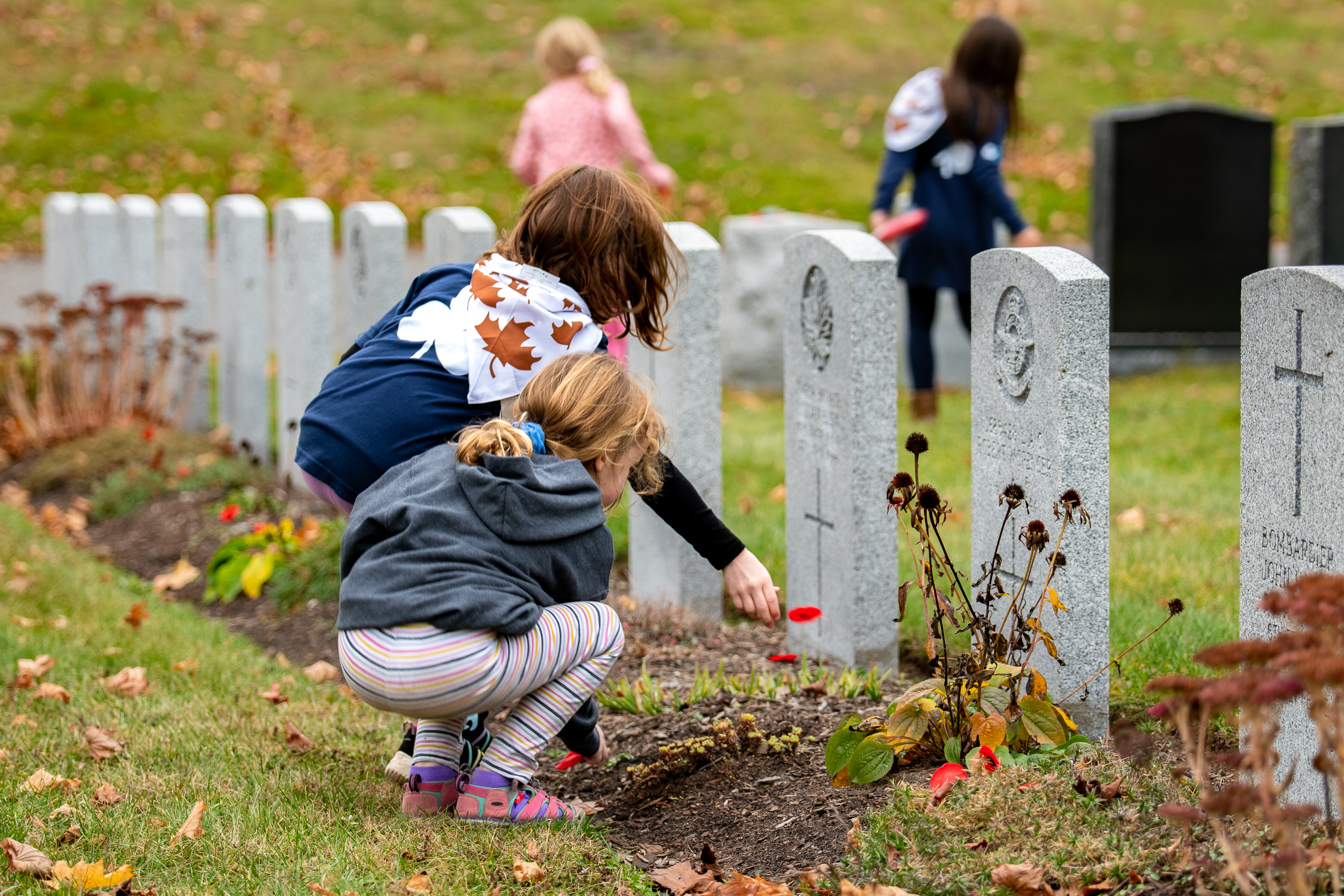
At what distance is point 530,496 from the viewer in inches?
95.9

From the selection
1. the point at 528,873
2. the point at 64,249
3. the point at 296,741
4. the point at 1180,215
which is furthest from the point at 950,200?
the point at 64,249

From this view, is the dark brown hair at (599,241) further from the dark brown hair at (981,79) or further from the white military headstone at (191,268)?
the white military headstone at (191,268)

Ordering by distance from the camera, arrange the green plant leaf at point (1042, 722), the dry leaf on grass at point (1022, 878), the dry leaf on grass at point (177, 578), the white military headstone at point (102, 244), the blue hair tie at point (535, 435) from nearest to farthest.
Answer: the dry leaf on grass at point (1022, 878) < the blue hair tie at point (535, 435) < the green plant leaf at point (1042, 722) < the dry leaf on grass at point (177, 578) < the white military headstone at point (102, 244)

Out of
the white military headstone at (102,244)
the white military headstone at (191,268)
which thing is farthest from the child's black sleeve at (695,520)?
the white military headstone at (102,244)

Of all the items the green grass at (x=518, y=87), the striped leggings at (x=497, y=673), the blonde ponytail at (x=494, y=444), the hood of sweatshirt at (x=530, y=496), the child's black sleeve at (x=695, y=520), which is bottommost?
the striped leggings at (x=497, y=673)

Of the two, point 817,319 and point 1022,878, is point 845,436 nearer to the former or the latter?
point 817,319

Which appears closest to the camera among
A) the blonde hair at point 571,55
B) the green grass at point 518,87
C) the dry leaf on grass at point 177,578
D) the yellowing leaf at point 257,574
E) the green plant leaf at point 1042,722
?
the green plant leaf at point 1042,722

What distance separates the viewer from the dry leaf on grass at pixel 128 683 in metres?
3.68

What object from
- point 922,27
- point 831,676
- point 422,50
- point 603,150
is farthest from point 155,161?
point 831,676

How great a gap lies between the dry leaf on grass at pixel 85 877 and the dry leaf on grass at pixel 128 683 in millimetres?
1254

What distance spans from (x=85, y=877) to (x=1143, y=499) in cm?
424

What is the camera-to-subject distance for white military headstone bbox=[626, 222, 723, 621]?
4.09 m

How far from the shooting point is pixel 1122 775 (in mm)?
2447

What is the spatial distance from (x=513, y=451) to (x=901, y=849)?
3.31 feet
